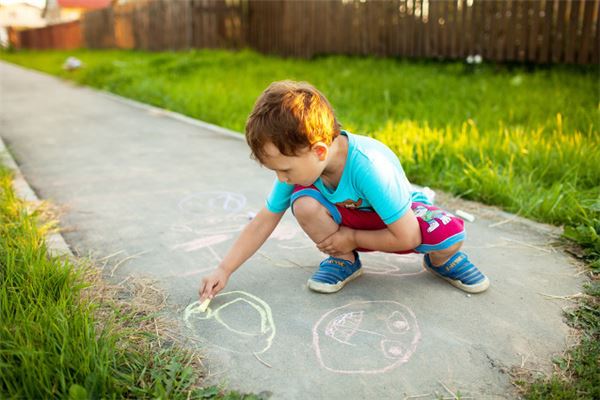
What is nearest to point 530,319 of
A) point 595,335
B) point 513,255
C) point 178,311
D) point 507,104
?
point 595,335

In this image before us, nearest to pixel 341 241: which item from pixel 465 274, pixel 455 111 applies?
pixel 465 274

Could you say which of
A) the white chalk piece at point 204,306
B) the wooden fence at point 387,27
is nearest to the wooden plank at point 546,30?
the wooden fence at point 387,27

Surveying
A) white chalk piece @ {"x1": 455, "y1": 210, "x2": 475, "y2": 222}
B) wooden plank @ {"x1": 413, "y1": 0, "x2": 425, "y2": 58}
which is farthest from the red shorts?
wooden plank @ {"x1": 413, "y1": 0, "x2": 425, "y2": 58}

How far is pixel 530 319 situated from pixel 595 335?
0.21m

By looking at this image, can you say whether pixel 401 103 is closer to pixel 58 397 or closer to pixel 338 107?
pixel 338 107

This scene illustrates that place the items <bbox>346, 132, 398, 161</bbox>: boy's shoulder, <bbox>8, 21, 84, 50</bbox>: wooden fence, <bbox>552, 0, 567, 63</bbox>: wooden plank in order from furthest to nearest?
<bbox>8, 21, 84, 50</bbox>: wooden fence, <bbox>552, 0, 567, 63</bbox>: wooden plank, <bbox>346, 132, 398, 161</bbox>: boy's shoulder

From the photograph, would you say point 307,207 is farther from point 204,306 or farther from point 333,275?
point 204,306

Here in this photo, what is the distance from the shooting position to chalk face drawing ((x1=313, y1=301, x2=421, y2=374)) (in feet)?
5.59

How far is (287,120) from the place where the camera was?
68.1 inches

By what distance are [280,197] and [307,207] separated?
13cm

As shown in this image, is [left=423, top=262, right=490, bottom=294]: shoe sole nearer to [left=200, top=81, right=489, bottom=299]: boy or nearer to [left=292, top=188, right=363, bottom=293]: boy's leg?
[left=200, top=81, right=489, bottom=299]: boy

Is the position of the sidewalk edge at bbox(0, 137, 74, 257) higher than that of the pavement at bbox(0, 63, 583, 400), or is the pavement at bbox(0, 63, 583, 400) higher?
the sidewalk edge at bbox(0, 137, 74, 257)

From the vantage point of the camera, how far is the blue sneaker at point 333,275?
214 cm

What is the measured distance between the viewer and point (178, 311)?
202 centimetres
